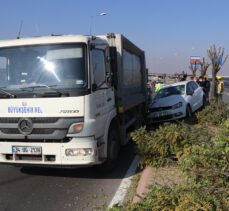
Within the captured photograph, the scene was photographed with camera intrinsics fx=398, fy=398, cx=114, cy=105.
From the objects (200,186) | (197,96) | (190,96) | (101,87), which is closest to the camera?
(200,186)

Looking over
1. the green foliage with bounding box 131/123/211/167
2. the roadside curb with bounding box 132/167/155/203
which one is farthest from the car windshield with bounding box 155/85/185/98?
the roadside curb with bounding box 132/167/155/203

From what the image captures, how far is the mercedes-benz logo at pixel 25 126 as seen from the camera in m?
6.72

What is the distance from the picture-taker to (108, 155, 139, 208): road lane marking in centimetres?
596

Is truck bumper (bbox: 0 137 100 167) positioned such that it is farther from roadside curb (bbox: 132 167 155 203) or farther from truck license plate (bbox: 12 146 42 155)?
roadside curb (bbox: 132 167 155 203)

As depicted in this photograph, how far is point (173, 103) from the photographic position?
1427 centimetres

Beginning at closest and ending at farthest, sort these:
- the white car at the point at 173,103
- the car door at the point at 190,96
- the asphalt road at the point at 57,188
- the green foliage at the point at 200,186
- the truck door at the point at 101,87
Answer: the green foliage at the point at 200,186
the asphalt road at the point at 57,188
the truck door at the point at 101,87
the white car at the point at 173,103
the car door at the point at 190,96

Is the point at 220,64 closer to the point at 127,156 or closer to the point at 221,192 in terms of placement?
the point at 127,156

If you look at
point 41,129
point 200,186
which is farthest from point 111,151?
point 200,186

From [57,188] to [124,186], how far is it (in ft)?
3.73

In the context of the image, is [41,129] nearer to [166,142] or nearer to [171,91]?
[166,142]

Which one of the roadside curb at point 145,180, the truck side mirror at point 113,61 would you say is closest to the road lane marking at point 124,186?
the roadside curb at point 145,180

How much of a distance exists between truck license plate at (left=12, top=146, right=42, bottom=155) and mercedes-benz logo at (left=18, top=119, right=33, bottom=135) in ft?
0.85

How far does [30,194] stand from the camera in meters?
6.42

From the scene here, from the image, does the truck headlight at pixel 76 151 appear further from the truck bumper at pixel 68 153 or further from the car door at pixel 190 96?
the car door at pixel 190 96
